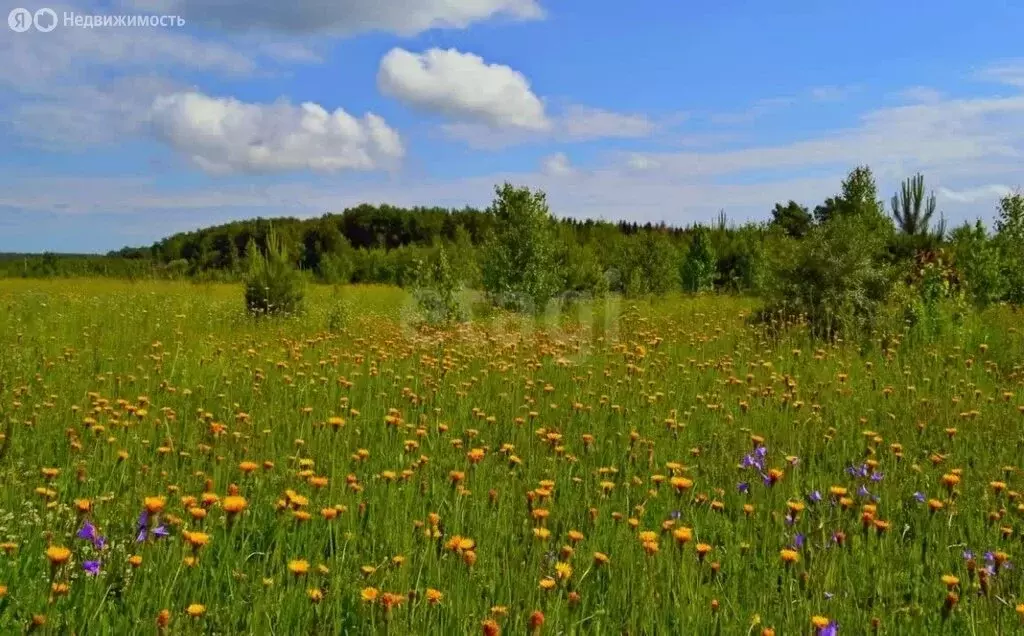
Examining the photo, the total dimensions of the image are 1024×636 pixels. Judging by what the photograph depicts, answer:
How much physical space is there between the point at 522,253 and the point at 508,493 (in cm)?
1134

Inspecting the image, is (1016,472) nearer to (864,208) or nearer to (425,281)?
(425,281)

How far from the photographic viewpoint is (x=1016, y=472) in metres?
3.73

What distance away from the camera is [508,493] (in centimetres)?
325

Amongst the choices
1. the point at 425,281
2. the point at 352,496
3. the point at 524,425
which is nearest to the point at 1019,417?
the point at 524,425

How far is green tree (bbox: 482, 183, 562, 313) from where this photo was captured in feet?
47.1

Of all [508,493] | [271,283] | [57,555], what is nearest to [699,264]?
[271,283]

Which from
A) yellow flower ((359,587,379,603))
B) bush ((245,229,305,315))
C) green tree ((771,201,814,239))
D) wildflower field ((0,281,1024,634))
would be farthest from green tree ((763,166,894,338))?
green tree ((771,201,814,239))

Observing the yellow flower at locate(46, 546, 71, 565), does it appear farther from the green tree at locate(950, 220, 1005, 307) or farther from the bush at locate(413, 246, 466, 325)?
the green tree at locate(950, 220, 1005, 307)

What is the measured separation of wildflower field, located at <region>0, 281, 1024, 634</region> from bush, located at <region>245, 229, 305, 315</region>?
4233 millimetres

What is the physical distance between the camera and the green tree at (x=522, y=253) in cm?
1435

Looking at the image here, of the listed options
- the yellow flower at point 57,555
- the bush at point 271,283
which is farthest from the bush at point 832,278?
the yellow flower at point 57,555

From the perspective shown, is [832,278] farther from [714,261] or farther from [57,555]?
[714,261]

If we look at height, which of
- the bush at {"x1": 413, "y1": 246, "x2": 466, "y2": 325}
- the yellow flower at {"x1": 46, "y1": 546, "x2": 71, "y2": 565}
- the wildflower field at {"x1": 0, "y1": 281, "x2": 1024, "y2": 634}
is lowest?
the wildflower field at {"x1": 0, "y1": 281, "x2": 1024, "y2": 634}

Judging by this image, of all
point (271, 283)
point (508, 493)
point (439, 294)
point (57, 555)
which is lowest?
point (508, 493)
